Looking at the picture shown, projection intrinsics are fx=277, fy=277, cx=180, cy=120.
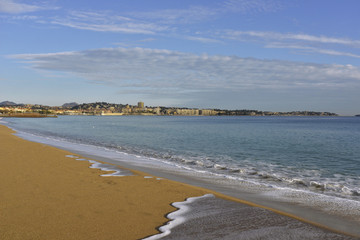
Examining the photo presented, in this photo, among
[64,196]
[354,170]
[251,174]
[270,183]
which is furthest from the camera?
[354,170]

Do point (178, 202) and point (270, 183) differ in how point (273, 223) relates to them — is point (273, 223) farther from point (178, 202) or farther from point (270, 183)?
point (270, 183)

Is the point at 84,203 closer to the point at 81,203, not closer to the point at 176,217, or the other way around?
the point at 81,203

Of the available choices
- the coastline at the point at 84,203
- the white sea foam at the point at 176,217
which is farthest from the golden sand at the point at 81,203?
the white sea foam at the point at 176,217

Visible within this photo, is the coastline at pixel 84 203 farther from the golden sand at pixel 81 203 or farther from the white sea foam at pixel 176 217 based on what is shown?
the white sea foam at pixel 176 217

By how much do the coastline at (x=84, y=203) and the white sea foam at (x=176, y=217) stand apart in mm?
201

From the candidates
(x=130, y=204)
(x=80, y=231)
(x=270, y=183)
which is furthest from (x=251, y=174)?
(x=80, y=231)

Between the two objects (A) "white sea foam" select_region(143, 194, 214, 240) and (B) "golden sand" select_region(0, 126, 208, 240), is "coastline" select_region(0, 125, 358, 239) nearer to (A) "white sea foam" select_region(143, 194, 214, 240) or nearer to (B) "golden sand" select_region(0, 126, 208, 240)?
(B) "golden sand" select_region(0, 126, 208, 240)

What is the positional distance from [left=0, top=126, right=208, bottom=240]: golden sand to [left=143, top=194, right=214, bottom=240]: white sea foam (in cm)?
20

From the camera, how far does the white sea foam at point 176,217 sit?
6.22 metres

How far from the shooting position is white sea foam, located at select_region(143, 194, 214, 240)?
6216 millimetres

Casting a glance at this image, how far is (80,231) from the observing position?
6.21m

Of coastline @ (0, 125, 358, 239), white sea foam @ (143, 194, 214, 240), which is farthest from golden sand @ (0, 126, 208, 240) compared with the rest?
white sea foam @ (143, 194, 214, 240)

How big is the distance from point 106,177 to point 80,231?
604 cm

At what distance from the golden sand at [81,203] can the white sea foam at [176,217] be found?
7.9 inches
